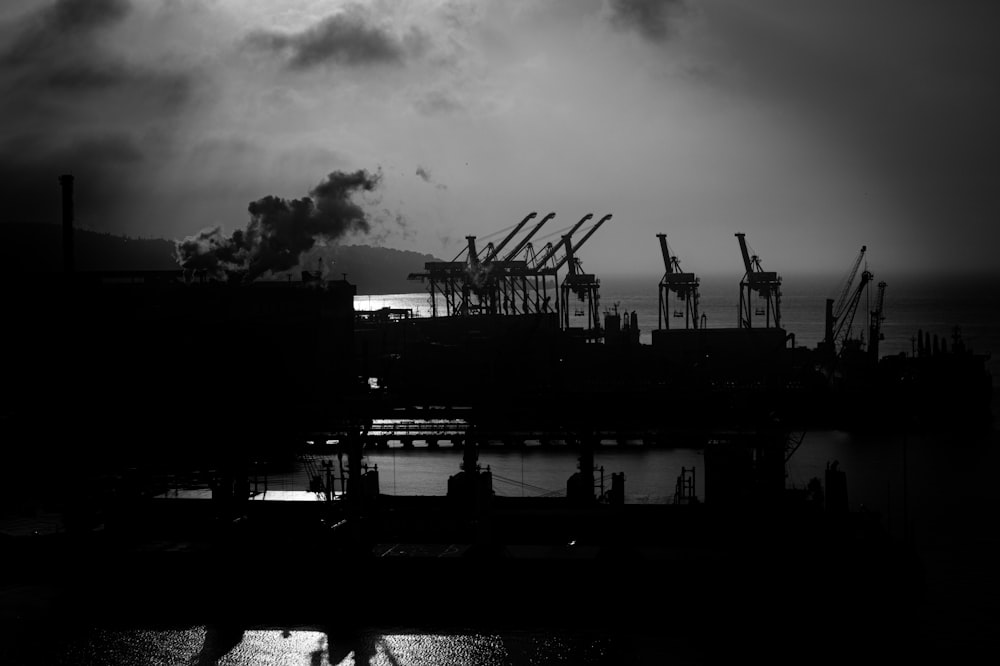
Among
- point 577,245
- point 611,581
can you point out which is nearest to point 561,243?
point 577,245

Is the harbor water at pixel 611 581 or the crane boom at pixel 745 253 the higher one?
the crane boom at pixel 745 253

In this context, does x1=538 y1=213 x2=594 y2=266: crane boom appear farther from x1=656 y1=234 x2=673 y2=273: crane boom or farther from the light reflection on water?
the light reflection on water

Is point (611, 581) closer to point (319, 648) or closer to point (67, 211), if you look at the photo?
point (319, 648)

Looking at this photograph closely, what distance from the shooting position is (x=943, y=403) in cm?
4734

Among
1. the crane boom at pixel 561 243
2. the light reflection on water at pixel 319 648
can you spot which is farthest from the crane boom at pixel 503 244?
the light reflection on water at pixel 319 648

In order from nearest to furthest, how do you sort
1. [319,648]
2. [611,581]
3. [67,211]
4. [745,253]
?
[319,648], [611,581], [67,211], [745,253]

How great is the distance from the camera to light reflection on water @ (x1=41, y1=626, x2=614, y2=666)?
1666 cm

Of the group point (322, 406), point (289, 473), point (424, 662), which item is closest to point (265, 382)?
point (322, 406)

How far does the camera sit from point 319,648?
17219mm

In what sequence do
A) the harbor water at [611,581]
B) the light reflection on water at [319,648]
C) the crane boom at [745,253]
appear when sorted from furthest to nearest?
the crane boom at [745,253]
the harbor water at [611,581]
the light reflection on water at [319,648]

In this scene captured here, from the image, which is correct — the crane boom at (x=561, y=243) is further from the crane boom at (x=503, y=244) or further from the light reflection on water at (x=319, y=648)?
the light reflection on water at (x=319, y=648)

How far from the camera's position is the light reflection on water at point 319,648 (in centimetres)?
1666

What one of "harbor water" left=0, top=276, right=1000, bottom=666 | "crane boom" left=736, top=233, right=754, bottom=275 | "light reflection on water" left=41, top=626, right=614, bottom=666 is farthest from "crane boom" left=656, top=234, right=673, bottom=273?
"light reflection on water" left=41, top=626, right=614, bottom=666

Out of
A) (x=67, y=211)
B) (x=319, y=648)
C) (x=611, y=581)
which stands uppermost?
(x=67, y=211)
